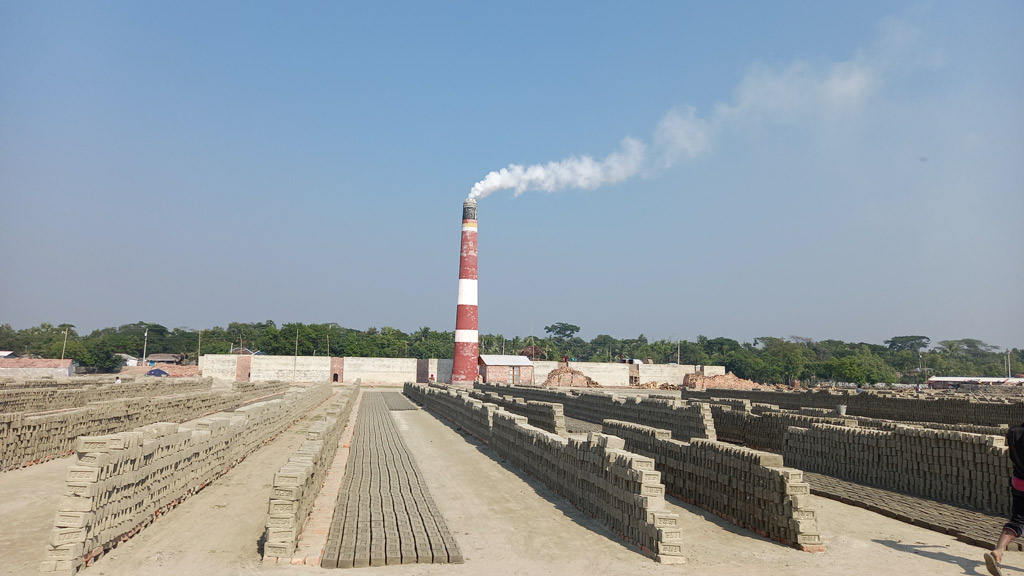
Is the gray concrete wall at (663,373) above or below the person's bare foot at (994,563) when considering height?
below

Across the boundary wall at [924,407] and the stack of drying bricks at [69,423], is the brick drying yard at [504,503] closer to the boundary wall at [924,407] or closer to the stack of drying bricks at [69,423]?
the stack of drying bricks at [69,423]

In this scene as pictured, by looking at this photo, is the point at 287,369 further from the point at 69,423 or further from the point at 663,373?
the point at 69,423

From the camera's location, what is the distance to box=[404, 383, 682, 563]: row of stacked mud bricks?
370 inches

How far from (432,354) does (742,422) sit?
98.2 meters

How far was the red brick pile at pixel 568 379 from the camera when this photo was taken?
75.5m

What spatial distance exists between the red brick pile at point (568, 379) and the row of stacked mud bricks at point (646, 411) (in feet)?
110

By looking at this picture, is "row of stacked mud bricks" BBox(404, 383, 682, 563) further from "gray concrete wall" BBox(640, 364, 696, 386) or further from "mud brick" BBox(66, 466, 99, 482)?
"gray concrete wall" BBox(640, 364, 696, 386)

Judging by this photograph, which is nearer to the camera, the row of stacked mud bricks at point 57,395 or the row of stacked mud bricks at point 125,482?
the row of stacked mud bricks at point 125,482

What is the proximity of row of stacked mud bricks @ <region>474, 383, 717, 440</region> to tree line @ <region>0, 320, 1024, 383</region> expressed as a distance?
6394cm

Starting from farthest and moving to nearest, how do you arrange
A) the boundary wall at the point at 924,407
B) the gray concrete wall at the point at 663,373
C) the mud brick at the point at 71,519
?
1. the gray concrete wall at the point at 663,373
2. the boundary wall at the point at 924,407
3. the mud brick at the point at 71,519

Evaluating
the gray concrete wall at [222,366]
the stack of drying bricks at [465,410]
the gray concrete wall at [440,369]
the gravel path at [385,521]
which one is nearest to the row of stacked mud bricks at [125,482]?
the gravel path at [385,521]

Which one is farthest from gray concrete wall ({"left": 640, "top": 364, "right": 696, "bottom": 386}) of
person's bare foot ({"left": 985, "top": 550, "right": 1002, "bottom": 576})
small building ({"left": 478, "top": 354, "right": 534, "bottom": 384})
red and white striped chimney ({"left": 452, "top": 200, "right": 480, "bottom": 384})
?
person's bare foot ({"left": 985, "top": 550, "right": 1002, "bottom": 576})

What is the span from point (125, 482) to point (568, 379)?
67.8 metres

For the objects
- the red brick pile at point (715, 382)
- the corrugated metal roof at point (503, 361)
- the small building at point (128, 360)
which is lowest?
the small building at point (128, 360)
